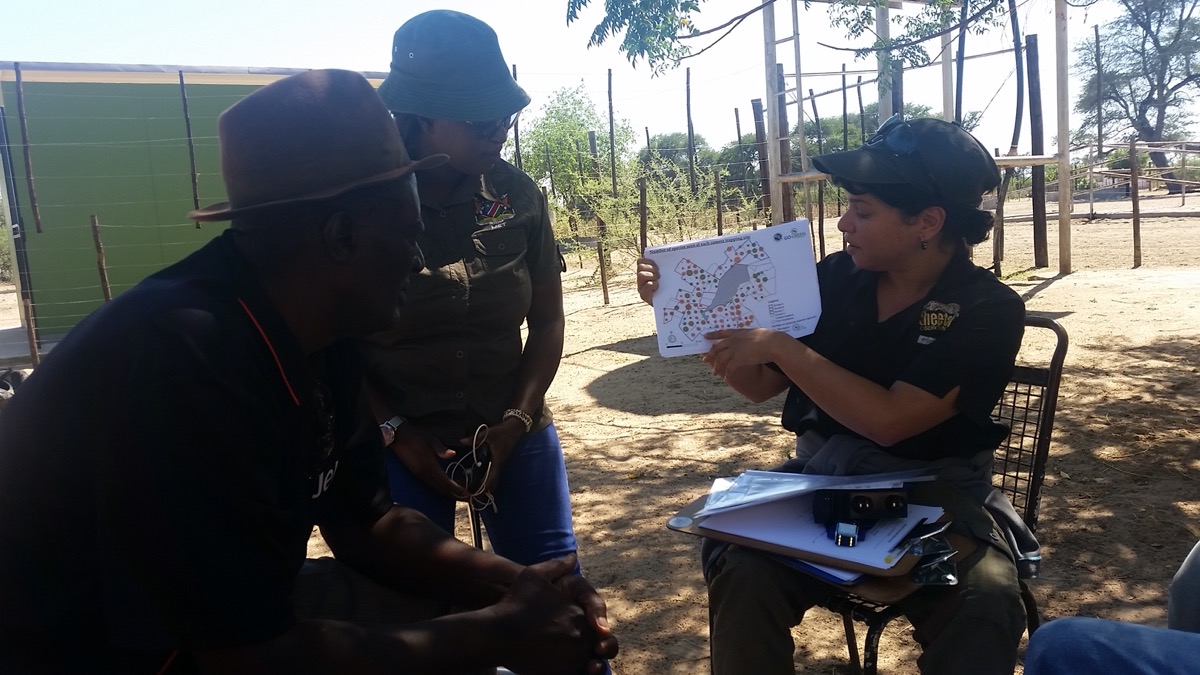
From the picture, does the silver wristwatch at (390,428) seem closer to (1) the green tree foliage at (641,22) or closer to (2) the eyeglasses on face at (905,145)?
(2) the eyeglasses on face at (905,145)

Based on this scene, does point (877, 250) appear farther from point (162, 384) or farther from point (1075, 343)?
point (1075, 343)

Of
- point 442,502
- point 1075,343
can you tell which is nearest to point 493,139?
point 442,502

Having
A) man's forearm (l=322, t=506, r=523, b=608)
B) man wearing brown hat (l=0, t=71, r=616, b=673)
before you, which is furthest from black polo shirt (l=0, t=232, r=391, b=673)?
man's forearm (l=322, t=506, r=523, b=608)

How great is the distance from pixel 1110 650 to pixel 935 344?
103 cm

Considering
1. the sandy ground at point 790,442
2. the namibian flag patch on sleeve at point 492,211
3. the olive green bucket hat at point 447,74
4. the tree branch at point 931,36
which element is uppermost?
the tree branch at point 931,36

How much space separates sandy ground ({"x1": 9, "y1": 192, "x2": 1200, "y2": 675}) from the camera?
11.5 ft

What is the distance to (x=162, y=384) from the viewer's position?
131 centimetres

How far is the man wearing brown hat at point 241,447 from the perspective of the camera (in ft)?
4.30

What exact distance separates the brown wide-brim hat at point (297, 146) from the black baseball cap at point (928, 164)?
1288 mm

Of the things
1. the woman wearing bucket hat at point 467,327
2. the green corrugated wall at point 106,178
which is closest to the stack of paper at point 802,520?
the woman wearing bucket hat at point 467,327

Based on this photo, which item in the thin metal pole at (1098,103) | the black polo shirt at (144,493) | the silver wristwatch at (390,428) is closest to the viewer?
the black polo shirt at (144,493)

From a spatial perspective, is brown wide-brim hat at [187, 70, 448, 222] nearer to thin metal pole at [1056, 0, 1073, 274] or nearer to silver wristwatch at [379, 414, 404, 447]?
silver wristwatch at [379, 414, 404, 447]

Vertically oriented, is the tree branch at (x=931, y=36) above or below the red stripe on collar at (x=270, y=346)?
above

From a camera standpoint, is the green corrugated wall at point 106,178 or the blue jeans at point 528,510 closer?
the blue jeans at point 528,510
